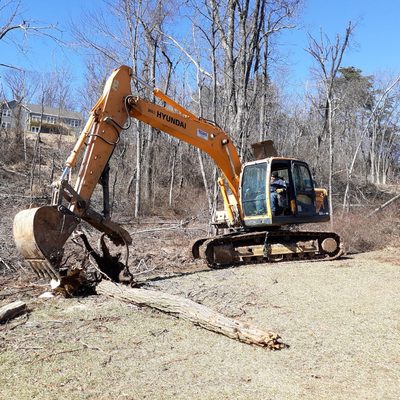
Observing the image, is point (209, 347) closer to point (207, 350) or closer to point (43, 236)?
point (207, 350)

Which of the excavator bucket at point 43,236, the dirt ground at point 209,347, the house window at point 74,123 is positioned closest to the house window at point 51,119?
the house window at point 74,123

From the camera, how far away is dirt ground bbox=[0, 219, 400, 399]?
4.11 m

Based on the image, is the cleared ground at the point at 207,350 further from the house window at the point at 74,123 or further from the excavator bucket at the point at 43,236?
the house window at the point at 74,123

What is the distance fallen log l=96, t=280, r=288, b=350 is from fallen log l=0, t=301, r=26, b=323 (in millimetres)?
1361

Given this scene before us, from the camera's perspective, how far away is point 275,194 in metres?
11.5

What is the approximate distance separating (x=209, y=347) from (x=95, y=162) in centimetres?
443

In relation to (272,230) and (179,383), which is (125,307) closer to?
(179,383)

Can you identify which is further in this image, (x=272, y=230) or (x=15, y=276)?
(x=272, y=230)

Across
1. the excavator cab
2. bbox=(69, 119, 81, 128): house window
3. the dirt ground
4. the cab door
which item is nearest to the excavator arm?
the excavator cab

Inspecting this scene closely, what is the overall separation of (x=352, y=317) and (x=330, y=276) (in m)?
3.35

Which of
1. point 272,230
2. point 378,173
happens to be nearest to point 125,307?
point 272,230

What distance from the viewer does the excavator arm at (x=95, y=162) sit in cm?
712

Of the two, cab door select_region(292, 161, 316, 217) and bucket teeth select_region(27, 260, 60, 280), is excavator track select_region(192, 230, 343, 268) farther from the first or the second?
bucket teeth select_region(27, 260, 60, 280)

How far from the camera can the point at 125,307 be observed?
679cm
